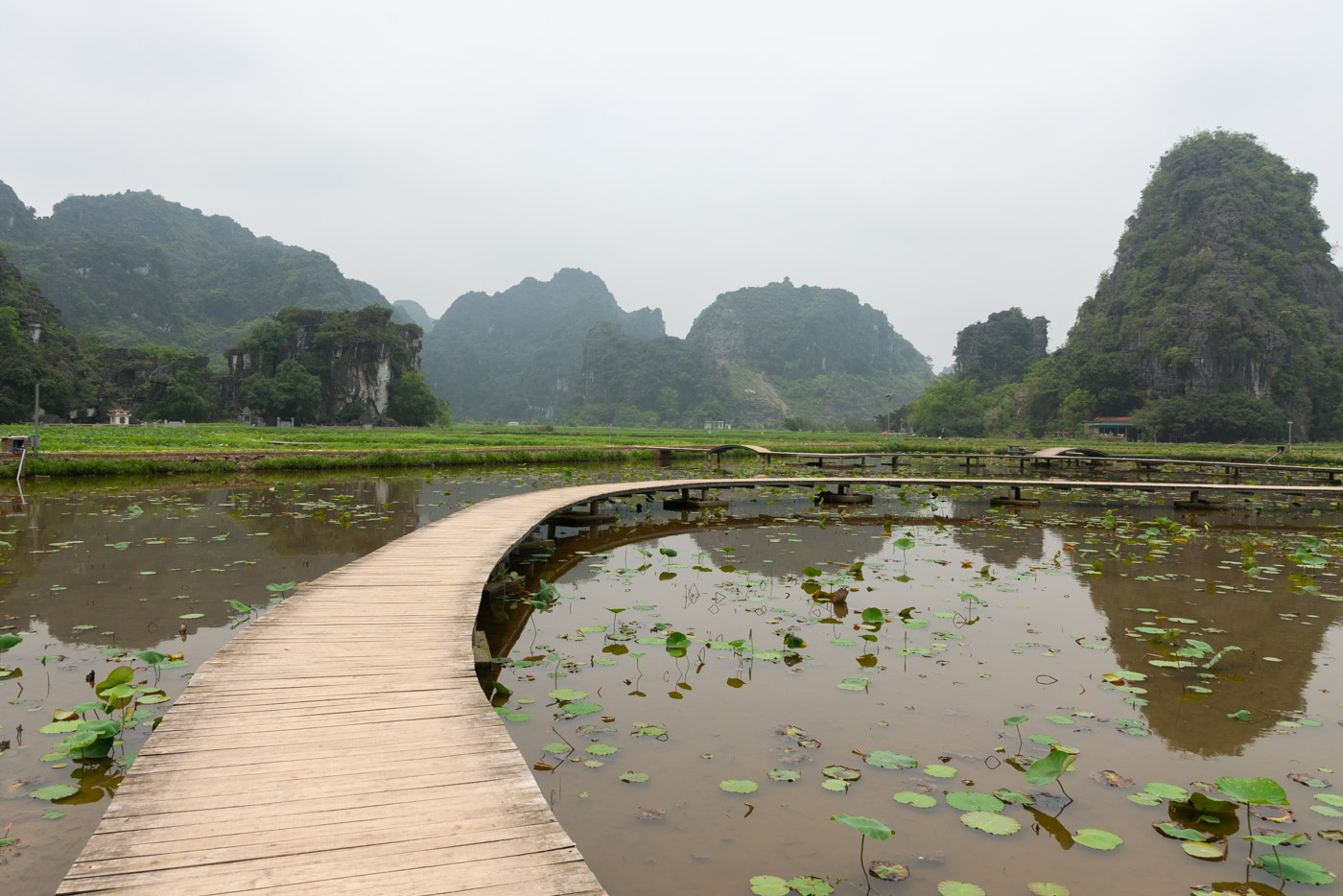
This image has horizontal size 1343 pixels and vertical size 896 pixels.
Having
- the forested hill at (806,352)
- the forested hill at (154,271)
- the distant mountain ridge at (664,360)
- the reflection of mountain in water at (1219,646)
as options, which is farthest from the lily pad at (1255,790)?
the forested hill at (806,352)

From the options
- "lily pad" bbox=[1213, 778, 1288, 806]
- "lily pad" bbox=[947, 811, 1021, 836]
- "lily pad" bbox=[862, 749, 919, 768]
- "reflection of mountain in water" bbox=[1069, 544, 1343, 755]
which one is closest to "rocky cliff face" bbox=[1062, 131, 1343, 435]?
"reflection of mountain in water" bbox=[1069, 544, 1343, 755]

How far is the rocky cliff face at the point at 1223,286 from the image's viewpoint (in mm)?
51031

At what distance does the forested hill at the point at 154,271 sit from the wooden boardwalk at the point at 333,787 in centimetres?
9688

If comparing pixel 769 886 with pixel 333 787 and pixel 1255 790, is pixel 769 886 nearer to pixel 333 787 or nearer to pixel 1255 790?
pixel 333 787

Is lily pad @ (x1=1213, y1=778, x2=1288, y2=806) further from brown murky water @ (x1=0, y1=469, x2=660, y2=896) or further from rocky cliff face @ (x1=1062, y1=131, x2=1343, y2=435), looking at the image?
rocky cliff face @ (x1=1062, y1=131, x2=1343, y2=435)

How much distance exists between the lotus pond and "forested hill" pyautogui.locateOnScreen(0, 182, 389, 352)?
316 feet

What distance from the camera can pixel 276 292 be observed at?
105812 millimetres

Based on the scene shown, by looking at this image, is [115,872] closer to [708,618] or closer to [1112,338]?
[708,618]

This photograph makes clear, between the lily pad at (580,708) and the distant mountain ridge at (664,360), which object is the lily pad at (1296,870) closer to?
the lily pad at (580,708)

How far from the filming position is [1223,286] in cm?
5184

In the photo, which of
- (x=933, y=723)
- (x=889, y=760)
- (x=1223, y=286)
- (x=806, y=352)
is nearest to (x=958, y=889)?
(x=889, y=760)

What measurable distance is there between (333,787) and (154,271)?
393 feet

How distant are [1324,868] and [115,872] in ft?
13.1

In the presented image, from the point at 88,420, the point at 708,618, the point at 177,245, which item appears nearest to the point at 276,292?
the point at 177,245
